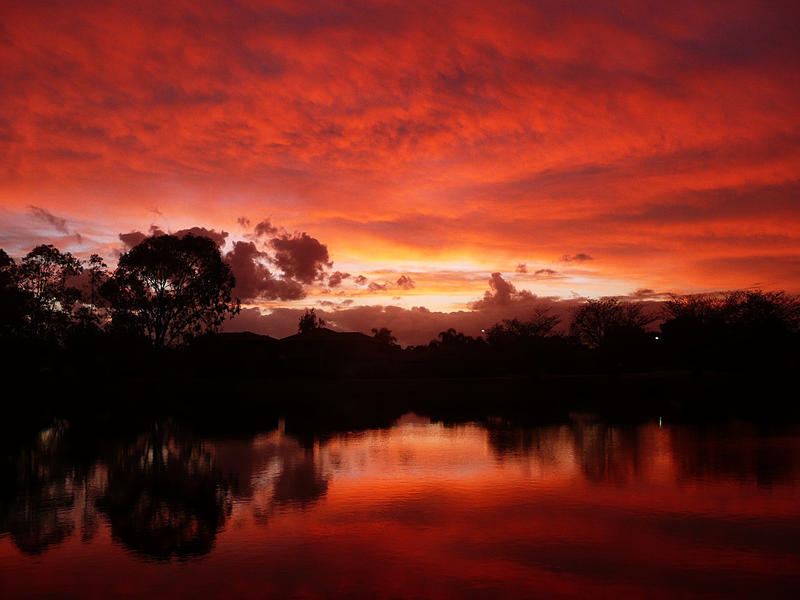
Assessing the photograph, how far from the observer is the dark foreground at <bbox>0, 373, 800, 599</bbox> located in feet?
26.3

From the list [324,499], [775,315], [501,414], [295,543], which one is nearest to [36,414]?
[501,414]

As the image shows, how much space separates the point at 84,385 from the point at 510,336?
43975 millimetres

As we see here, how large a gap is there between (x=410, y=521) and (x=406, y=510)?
762mm

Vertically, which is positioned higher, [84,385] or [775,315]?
[775,315]

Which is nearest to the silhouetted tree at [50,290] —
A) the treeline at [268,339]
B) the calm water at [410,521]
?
the treeline at [268,339]

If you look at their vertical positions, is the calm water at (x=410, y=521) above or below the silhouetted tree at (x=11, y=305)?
below

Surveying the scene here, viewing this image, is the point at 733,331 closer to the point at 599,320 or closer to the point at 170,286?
the point at 599,320

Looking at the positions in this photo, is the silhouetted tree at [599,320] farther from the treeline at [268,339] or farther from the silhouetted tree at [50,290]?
the silhouetted tree at [50,290]

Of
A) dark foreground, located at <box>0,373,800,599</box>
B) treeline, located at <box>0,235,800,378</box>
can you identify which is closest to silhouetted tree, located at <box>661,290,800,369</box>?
treeline, located at <box>0,235,800,378</box>

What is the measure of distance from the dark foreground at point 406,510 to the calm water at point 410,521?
0.14 ft

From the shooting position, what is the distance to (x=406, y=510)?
37.6 feet

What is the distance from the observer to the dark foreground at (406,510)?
8016 mm

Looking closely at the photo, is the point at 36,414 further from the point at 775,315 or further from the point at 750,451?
the point at 775,315

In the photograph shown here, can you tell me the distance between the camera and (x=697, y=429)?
21.7 metres
